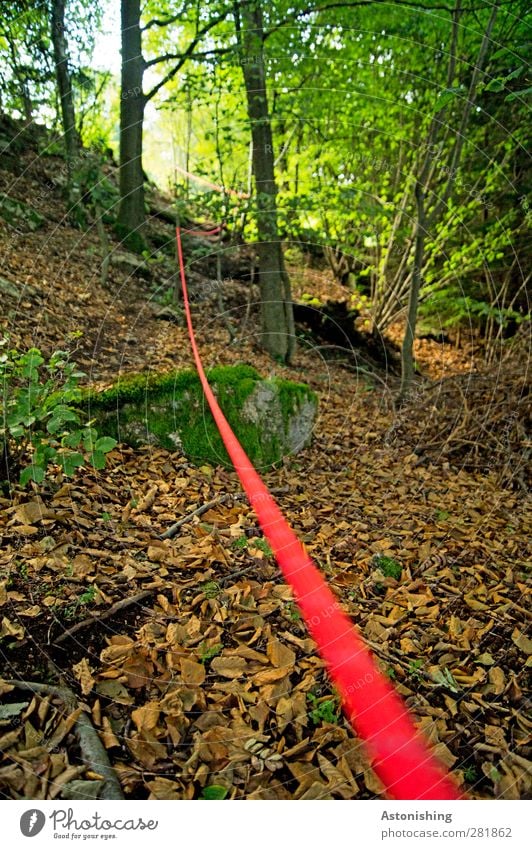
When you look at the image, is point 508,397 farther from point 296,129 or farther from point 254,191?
point 296,129

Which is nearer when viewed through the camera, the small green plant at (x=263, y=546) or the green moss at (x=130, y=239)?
the small green plant at (x=263, y=546)

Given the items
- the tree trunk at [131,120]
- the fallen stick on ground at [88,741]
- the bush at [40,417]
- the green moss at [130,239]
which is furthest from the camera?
the green moss at [130,239]

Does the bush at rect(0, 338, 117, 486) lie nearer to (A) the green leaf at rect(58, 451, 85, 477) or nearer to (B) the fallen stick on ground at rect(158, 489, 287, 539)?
(A) the green leaf at rect(58, 451, 85, 477)

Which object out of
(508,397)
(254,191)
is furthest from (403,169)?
(508,397)

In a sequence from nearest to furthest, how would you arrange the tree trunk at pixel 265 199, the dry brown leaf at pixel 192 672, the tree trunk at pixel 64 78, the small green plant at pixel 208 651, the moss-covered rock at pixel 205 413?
the dry brown leaf at pixel 192 672
the small green plant at pixel 208 651
the moss-covered rock at pixel 205 413
the tree trunk at pixel 265 199
the tree trunk at pixel 64 78

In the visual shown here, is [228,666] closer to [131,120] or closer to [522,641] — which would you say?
[522,641]

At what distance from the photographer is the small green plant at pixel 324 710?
1641 millimetres

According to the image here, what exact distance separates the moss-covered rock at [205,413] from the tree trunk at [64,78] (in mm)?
3275

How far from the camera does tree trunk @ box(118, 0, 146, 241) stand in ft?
18.7

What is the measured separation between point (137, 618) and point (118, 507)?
0.89 metres

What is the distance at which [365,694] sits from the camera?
70.2 inches

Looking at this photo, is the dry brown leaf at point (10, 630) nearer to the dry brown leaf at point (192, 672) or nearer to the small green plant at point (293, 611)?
the dry brown leaf at point (192, 672)

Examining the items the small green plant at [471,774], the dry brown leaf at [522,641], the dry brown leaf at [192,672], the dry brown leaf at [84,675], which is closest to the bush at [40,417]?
the dry brown leaf at [84,675]

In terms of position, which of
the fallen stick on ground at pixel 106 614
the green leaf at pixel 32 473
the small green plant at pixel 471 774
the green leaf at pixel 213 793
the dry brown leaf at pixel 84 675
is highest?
the green leaf at pixel 32 473
